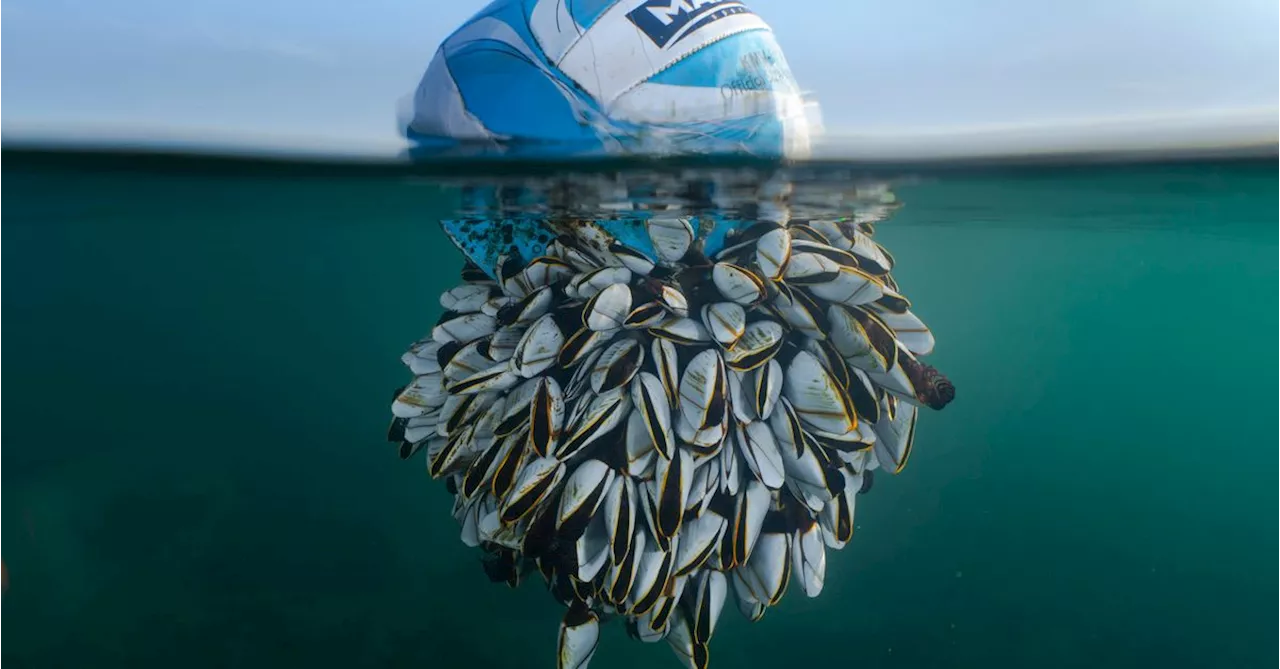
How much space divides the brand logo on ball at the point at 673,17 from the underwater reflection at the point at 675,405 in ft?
1.49

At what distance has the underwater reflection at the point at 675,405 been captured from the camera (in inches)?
64.0

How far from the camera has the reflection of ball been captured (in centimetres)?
174

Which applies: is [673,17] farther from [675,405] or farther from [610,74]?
[675,405]

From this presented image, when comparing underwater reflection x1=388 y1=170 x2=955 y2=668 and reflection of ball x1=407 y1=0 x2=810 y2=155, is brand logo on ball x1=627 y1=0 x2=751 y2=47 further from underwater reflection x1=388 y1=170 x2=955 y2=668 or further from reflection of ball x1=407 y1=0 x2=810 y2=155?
underwater reflection x1=388 y1=170 x2=955 y2=668

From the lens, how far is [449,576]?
407 centimetres

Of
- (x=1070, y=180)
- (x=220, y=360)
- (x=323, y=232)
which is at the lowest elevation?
(x=220, y=360)

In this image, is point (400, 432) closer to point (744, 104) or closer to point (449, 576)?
point (744, 104)

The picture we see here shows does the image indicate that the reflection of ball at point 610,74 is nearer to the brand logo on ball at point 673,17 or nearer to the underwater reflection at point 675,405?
the brand logo on ball at point 673,17

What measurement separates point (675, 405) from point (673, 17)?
97cm

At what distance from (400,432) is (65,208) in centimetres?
320

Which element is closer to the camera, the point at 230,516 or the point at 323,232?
the point at 230,516

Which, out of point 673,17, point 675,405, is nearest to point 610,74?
point 673,17

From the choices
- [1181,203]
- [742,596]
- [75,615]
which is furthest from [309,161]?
[1181,203]

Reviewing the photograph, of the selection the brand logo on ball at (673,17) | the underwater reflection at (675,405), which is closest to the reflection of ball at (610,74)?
the brand logo on ball at (673,17)
